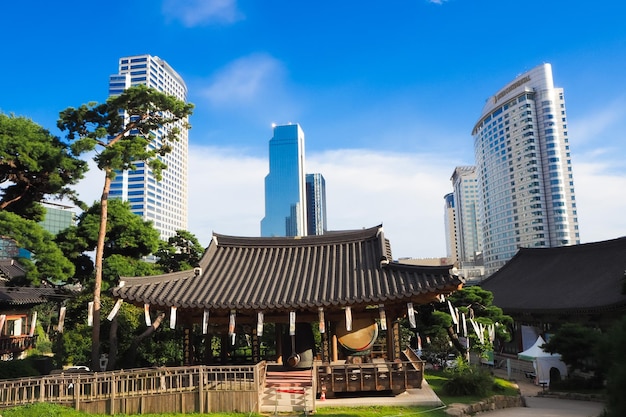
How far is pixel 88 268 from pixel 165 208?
126 meters

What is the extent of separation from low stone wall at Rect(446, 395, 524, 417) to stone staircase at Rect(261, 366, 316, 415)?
453 cm

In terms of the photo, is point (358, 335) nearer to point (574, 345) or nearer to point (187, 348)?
point (187, 348)

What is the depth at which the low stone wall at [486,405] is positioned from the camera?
1438cm

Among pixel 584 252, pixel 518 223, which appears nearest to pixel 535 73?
pixel 518 223

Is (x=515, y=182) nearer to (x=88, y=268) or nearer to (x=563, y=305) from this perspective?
(x=563, y=305)

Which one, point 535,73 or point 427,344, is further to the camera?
point 535,73

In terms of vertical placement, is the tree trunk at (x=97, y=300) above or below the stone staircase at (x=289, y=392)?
above

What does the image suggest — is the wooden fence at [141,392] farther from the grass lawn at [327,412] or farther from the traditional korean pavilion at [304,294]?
the traditional korean pavilion at [304,294]

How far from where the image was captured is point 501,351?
35.5 meters

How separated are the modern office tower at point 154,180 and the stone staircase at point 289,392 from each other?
125 meters

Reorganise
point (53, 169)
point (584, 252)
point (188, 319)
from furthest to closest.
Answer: point (584, 252), point (53, 169), point (188, 319)

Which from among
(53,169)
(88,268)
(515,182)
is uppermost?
(515,182)

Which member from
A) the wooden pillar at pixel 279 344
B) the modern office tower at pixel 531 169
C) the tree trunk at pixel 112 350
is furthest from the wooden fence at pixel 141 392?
the modern office tower at pixel 531 169

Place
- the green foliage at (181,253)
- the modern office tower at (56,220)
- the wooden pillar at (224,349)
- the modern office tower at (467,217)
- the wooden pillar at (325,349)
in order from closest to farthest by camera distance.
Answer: the wooden pillar at (325,349) → the wooden pillar at (224,349) → the green foliage at (181,253) → the modern office tower at (56,220) → the modern office tower at (467,217)
